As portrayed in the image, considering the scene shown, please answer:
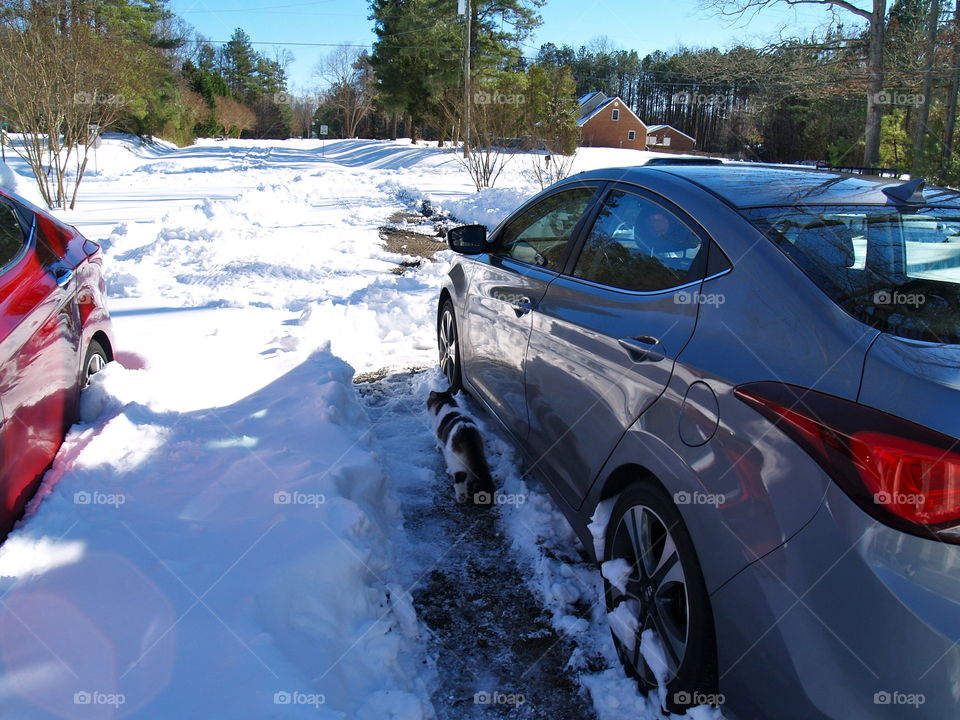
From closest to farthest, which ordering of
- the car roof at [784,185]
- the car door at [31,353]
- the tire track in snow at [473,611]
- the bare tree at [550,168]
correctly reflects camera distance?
the car roof at [784,185] → the tire track in snow at [473,611] → the car door at [31,353] → the bare tree at [550,168]

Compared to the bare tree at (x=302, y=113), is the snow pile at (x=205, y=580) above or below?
below

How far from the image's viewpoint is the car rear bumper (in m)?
1.52

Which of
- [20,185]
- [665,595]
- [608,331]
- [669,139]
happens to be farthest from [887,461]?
[669,139]

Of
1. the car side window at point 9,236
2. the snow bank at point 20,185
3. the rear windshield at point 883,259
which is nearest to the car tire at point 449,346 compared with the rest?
the car side window at point 9,236

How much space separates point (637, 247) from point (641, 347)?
581 mm

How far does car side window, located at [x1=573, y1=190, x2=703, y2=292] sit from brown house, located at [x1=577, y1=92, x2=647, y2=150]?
64550 millimetres

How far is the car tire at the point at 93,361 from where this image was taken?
3.89m

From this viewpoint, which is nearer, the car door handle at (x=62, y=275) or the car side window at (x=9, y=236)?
the car side window at (x=9, y=236)

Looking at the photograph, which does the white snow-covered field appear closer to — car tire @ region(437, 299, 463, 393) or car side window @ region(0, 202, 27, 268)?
car tire @ region(437, 299, 463, 393)

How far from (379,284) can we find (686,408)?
679 cm

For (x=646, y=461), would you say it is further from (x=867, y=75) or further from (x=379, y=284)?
(x=867, y=75)

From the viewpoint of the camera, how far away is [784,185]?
2.66 m

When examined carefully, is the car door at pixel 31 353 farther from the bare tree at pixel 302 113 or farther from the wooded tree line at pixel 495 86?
the bare tree at pixel 302 113

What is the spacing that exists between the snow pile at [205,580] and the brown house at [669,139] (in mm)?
68618
